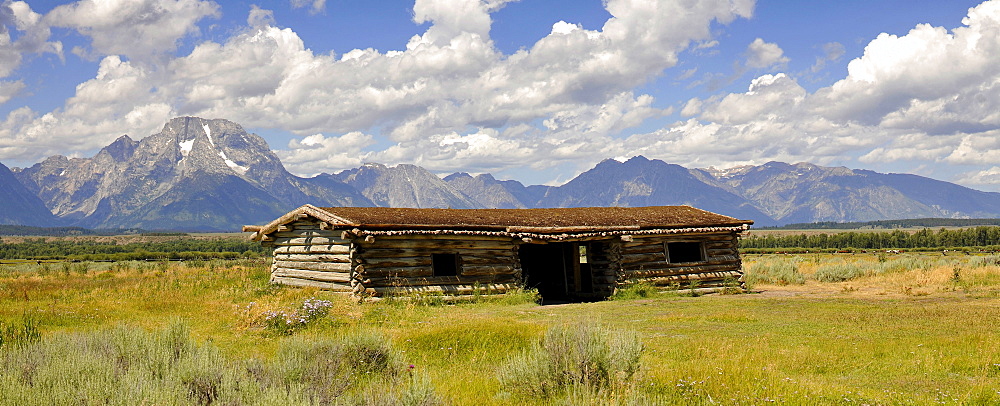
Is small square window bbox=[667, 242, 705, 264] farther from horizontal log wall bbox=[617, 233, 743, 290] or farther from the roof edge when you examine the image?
the roof edge

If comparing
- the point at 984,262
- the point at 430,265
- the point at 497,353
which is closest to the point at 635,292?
the point at 430,265

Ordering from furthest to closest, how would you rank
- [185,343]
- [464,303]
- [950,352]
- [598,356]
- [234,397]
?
[464,303], [950,352], [185,343], [598,356], [234,397]

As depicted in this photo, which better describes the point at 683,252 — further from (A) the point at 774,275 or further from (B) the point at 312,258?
(B) the point at 312,258

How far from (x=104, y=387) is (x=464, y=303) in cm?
1378

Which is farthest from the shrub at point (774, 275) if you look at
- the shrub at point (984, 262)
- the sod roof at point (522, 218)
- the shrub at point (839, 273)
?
the shrub at point (984, 262)

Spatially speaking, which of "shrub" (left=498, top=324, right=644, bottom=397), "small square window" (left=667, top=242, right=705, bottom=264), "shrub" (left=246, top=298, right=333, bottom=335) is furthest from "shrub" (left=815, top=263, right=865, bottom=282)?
"shrub" (left=498, top=324, right=644, bottom=397)

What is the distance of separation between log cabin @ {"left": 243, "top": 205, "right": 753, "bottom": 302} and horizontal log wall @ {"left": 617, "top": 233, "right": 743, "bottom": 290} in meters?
0.04

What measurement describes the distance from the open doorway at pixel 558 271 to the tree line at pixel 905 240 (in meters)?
52.9

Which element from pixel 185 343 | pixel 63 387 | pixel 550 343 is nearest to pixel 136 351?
pixel 185 343

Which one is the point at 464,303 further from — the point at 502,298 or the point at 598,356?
the point at 598,356

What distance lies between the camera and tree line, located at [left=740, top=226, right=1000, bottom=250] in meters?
71.3

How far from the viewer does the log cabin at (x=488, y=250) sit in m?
19.3

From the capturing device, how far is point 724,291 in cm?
2305

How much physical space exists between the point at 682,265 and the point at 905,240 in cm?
6650
